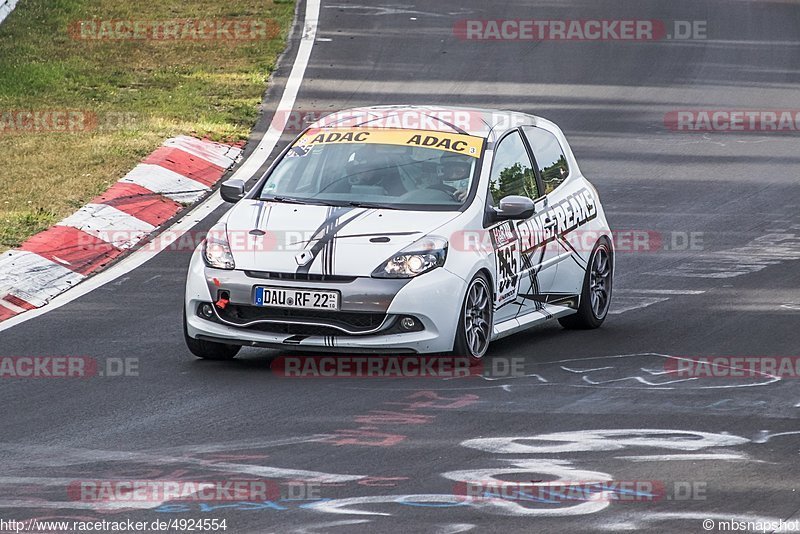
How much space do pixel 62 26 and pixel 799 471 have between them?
17.7 m

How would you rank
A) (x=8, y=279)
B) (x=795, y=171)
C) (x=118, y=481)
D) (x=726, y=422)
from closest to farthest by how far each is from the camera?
(x=118, y=481)
(x=726, y=422)
(x=8, y=279)
(x=795, y=171)

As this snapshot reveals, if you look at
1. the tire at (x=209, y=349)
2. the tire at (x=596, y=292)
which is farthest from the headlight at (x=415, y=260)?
the tire at (x=596, y=292)

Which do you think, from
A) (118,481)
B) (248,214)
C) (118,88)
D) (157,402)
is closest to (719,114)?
(118,88)

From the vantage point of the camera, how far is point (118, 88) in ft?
64.7

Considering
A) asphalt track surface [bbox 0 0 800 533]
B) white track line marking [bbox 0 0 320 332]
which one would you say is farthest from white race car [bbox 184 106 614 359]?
white track line marking [bbox 0 0 320 332]

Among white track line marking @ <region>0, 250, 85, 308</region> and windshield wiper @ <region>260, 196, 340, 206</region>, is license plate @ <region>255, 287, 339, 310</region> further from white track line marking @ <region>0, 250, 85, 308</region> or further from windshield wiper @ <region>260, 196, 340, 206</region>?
white track line marking @ <region>0, 250, 85, 308</region>

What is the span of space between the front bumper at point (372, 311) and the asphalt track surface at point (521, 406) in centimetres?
24

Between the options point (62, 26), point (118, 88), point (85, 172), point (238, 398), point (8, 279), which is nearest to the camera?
point (238, 398)

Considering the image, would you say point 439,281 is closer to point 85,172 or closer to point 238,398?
point 238,398

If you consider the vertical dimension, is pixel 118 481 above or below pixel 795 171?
below

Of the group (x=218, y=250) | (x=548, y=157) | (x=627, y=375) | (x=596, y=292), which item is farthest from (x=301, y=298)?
(x=596, y=292)

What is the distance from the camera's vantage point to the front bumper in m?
9.52

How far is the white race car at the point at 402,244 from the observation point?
9586 mm

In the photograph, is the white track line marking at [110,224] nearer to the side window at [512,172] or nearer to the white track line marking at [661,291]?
the side window at [512,172]
